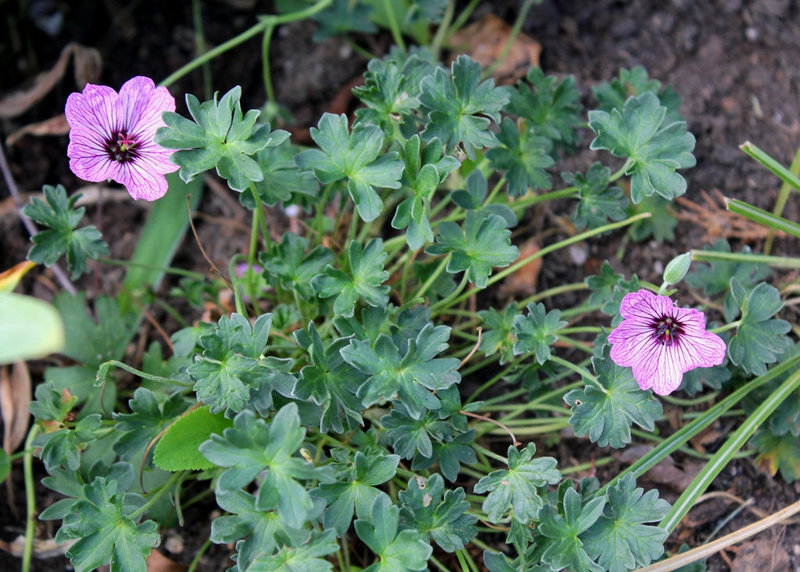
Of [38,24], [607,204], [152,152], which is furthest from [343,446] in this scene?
[38,24]

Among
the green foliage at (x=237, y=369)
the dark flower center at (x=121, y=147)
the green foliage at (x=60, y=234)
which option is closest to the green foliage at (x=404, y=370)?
the green foliage at (x=237, y=369)

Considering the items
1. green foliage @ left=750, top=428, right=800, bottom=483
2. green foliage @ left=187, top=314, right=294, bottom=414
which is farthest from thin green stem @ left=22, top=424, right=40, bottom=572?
green foliage @ left=750, top=428, right=800, bottom=483

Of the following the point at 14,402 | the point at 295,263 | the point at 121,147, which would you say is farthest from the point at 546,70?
the point at 14,402

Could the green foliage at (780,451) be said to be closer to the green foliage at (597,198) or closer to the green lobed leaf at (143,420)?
the green foliage at (597,198)

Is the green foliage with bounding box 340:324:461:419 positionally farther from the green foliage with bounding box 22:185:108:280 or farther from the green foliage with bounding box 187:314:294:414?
the green foliage with bounding box 22:185:108:280

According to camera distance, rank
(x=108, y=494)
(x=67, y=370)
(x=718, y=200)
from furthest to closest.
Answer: (x=718, y=200), (x=67, y=370), (x=108, y=494)

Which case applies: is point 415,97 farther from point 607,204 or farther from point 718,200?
point 718,200
